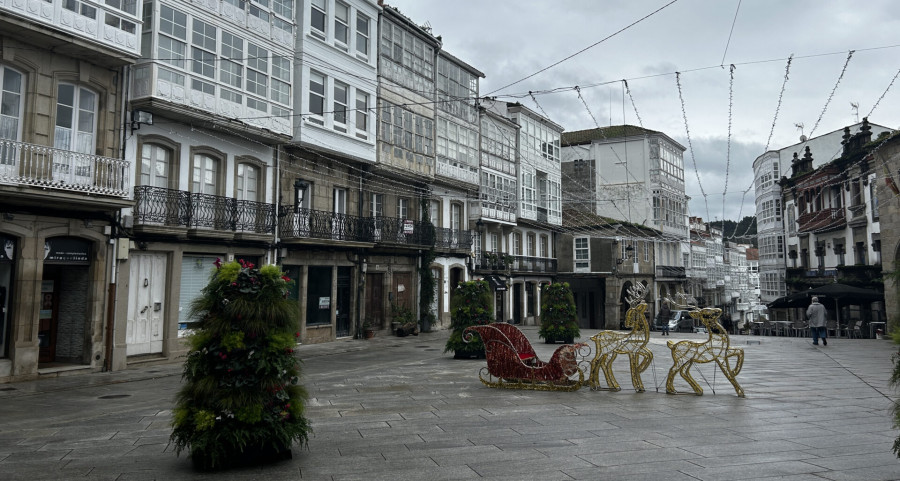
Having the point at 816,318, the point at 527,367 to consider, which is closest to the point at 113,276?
the point at 527,367

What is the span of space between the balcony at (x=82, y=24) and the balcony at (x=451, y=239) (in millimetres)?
15853

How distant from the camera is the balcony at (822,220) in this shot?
3446 centimetres

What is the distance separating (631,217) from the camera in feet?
150

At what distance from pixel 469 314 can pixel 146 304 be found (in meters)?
9.04

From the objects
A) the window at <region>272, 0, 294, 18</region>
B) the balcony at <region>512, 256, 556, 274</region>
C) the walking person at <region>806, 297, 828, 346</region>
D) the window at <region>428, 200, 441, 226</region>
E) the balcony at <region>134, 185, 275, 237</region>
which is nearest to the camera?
the balcony at <region>134, 185, 275, 237</region>

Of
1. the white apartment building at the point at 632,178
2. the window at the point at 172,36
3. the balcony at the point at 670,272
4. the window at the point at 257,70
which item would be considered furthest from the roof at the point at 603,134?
the window at the point at 172,36

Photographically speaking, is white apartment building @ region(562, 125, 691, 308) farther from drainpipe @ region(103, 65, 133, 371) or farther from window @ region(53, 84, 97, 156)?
window @ region(53, 84, 97, 156)

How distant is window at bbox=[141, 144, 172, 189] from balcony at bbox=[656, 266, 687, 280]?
127ft

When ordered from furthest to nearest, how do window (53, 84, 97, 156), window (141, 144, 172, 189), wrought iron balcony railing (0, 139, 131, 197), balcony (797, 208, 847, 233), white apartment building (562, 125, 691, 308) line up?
white apartment building (562, 125, 691, 308) < balcony (797, 208, 847, 233) < window (141, 144, 172, 189) < window (53, 84, 97, 156) < wrought iron balcony railing (0, 139, 131, 197)

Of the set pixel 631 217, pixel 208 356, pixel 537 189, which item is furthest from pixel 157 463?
pixel 631 217

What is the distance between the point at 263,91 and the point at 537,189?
22.8m

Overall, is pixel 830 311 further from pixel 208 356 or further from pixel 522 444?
pixel 208 356

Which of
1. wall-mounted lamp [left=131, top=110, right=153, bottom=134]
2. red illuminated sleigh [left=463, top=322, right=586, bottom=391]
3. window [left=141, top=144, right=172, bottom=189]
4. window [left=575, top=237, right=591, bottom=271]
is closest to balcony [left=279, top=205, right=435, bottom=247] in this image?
window [left=141, top=144, right=172, bottom=189]

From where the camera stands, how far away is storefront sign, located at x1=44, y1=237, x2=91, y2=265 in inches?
553
